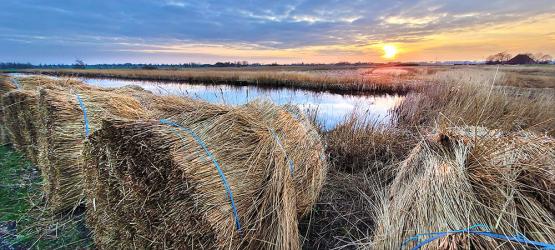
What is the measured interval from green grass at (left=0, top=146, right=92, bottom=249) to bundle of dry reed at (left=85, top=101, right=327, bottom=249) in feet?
1.78

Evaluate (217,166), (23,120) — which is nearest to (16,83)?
(23,120)

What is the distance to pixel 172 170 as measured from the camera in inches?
86.5

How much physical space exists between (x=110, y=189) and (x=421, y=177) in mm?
2888

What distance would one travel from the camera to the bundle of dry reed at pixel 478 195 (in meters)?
1.84

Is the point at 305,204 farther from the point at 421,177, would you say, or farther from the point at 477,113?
the point at 477,113

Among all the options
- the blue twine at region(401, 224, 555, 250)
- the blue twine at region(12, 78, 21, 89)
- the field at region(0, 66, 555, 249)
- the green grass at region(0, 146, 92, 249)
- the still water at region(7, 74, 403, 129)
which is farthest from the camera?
the blue twine at region(12, 78, 21, 89)

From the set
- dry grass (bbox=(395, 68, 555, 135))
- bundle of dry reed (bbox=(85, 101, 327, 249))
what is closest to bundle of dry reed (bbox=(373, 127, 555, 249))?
bundle of dry reed (bbox=(85, 101, 327, 249))

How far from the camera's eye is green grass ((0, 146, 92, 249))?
312 centimetres

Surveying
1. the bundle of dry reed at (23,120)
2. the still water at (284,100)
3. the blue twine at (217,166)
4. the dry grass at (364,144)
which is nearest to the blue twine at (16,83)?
the bundle of dry reed at (23,120)

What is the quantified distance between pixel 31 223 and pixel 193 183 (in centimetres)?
277

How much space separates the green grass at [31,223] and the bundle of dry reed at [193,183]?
542 mm

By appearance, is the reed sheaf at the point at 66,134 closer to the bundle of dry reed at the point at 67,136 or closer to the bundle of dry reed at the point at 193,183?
the bundle of dry reed at the point at 67,136

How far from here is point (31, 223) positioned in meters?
3.44

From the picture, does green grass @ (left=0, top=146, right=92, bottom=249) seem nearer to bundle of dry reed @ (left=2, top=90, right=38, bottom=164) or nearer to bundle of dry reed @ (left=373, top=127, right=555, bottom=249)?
bundle of dry reed @ (left=2, top=90, right=38, bottom=164)
